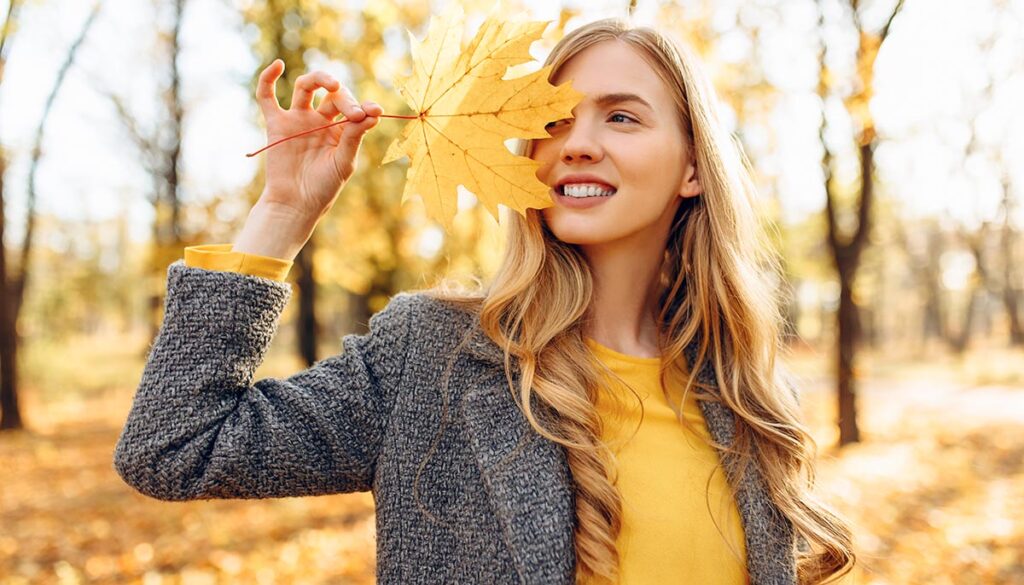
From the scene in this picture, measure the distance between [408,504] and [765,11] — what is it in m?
7.13

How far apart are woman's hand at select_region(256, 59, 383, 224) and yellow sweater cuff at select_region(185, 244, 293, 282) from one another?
11 centimetres

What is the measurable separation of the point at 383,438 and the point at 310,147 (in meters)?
0.64

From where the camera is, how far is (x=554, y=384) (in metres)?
1.72

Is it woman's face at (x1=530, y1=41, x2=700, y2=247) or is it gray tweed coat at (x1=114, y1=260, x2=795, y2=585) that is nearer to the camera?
gray tweed coat at (x1=114, y1=260, x2=795, y2=585)

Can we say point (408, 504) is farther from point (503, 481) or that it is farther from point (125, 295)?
point (125, 295)

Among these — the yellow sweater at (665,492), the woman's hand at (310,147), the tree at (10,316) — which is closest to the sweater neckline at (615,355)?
the yellow sweater at (665,492)

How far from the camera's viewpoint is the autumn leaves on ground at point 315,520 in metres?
5.03

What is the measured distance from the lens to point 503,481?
61.0 inches

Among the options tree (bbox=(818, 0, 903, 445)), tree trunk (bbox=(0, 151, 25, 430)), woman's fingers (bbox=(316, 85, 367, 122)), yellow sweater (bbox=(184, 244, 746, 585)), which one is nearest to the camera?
woman's fingers (bbox=(316, 85, 367, 122))

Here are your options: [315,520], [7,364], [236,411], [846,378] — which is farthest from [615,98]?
[7,364]

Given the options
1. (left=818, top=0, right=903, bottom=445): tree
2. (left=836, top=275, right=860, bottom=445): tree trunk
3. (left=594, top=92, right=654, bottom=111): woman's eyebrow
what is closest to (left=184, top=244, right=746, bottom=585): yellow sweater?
(left=594, top=92, right=654, bottom=111): woman's eyebrow

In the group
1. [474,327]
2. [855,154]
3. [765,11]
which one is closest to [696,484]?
[474,327]

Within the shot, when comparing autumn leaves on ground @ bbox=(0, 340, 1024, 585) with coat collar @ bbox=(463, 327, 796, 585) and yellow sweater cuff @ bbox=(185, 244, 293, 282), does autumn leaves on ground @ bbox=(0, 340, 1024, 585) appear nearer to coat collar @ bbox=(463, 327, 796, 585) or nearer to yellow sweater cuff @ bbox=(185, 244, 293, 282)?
coat collar @ bbox=(463, 327, 796, 585)

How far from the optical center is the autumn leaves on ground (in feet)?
16.5
